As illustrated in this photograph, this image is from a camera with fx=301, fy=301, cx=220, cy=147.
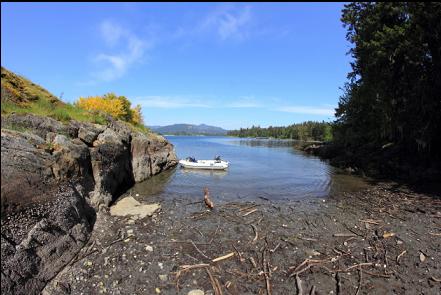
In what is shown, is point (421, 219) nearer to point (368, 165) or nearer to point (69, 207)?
point (69, 207)

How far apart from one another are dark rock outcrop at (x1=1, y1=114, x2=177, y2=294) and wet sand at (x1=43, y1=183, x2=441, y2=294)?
0.63m

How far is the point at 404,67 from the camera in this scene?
26.5 meters

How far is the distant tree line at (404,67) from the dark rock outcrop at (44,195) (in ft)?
77.2

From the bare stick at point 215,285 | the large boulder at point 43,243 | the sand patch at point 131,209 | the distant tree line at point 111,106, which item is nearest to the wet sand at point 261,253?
the bare stick at point 215,285

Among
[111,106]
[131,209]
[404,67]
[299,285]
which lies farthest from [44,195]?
[404,67]

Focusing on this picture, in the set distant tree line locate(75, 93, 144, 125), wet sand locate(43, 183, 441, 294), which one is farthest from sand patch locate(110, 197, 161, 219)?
distant tree line locate(75, 93, 144, 125)

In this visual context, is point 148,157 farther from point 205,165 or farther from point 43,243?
point 43,243

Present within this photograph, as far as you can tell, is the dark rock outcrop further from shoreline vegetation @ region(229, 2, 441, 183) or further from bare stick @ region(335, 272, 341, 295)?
shoreline vegetation @ region(229, 2, 441, 183)

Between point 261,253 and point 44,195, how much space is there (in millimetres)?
7772

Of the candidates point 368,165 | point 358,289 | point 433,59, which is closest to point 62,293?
point 358,289

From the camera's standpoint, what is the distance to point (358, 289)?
880 cm

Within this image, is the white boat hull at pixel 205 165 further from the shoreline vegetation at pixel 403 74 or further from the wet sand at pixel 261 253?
the wet sand at pixel 261 253

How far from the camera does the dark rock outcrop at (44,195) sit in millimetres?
8234

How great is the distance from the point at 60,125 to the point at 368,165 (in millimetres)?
31103
